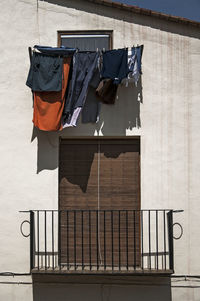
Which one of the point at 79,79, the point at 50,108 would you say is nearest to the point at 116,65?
the point at 79,79

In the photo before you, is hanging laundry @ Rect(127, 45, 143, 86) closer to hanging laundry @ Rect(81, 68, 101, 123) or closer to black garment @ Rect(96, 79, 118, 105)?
black garment @ Rect(96, 79, 118, 105)

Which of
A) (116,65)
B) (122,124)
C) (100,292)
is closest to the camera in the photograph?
(100,292)

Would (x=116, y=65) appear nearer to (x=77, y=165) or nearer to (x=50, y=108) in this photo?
(x=50, y=108)

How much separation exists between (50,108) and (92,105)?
854mm

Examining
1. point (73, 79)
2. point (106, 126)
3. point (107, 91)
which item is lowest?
point (106, 126)

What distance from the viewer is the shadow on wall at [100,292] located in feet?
29.9

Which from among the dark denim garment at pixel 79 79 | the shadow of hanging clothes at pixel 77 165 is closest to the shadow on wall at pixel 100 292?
the shadow of hanging clothes at pixel 77 165

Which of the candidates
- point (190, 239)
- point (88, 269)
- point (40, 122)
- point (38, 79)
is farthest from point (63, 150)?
point (190, 239)

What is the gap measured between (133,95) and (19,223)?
3463 millimetres

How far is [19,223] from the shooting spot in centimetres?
941

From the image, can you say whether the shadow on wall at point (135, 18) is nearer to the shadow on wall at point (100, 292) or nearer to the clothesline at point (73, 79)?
the clothesline at point (73, 79)

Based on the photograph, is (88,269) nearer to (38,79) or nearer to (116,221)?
(116,221)

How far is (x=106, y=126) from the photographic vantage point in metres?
9.55

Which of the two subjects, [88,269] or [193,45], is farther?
[193,45]
